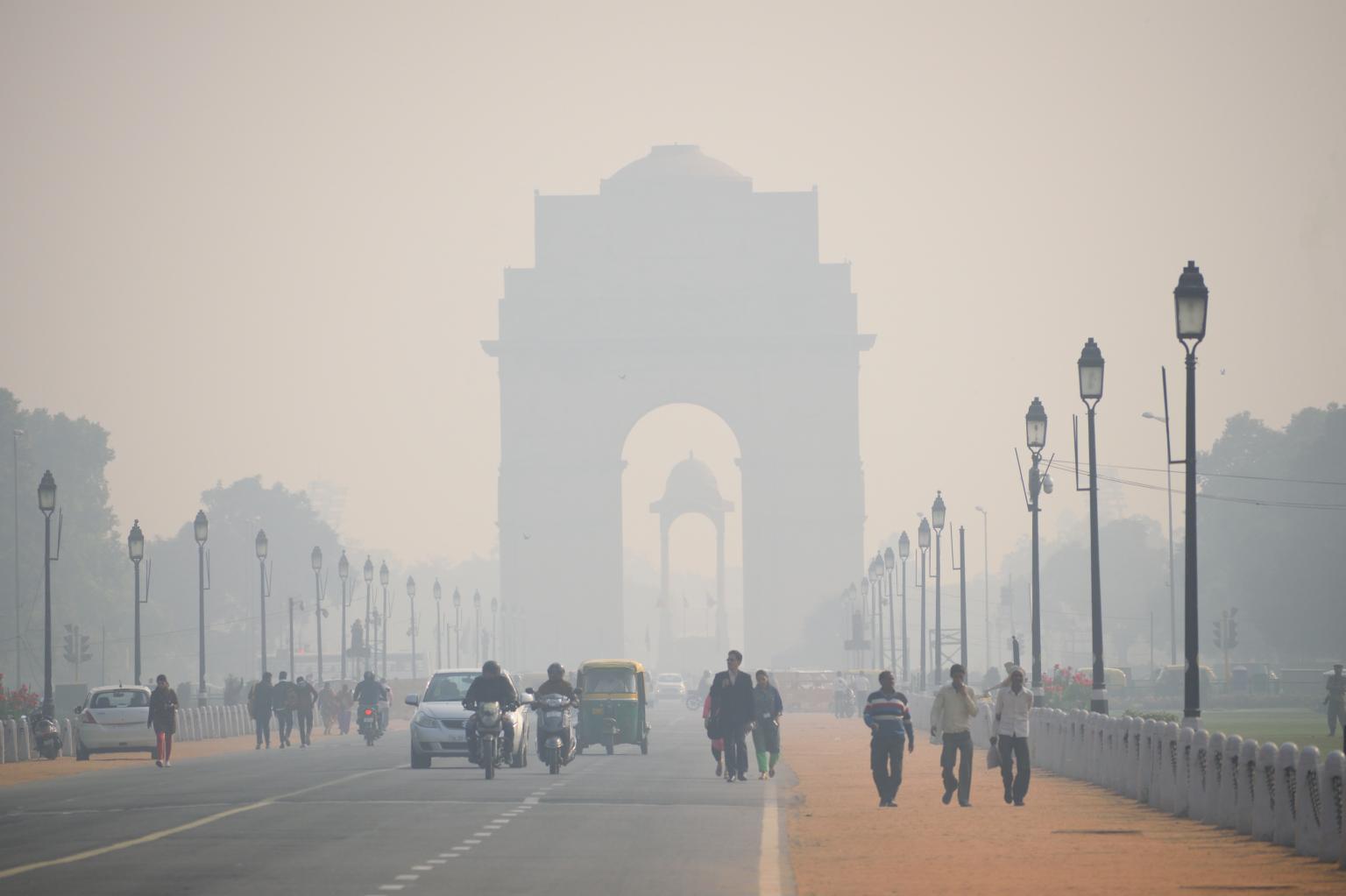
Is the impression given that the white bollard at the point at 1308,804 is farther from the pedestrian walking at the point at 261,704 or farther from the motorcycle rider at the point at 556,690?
the pedestrian walking at the point at 261,704

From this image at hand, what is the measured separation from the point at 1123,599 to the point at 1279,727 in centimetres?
9083

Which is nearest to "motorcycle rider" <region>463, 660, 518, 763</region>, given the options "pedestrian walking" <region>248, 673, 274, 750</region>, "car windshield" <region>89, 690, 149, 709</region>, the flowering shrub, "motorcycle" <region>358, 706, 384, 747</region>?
"car windshield" <region>89, 690, 149, 709</region>

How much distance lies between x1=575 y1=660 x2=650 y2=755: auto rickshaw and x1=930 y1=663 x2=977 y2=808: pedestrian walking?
15.2 m

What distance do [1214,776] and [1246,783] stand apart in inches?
49.4

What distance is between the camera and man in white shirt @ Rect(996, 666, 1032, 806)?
2680 centimetres

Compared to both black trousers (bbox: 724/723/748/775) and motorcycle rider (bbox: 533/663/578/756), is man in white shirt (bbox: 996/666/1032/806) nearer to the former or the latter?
black trousers (bbox: 724/723/748/775)

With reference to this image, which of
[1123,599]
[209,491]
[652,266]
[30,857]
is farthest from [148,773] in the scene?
[209,491]

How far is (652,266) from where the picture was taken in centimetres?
13125

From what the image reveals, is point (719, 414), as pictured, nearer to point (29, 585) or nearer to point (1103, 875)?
point (29, 585)

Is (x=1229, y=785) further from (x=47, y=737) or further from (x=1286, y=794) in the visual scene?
(x=47, y=737)

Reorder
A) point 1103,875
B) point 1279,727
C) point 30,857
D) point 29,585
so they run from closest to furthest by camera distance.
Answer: point 1103,875 < point 30,857 < point 1279,727 < point 29,585

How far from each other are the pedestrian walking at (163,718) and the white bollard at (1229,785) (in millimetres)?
21139

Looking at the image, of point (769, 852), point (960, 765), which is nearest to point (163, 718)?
point (960, 765)

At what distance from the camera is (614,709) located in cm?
4266
